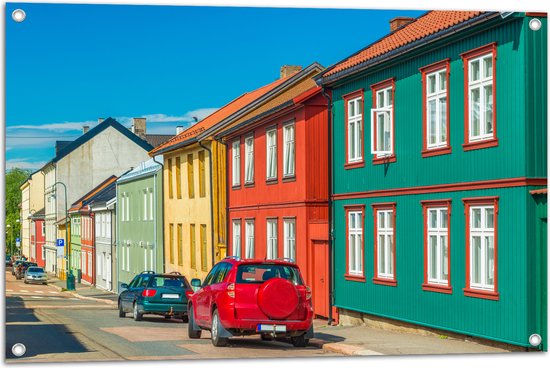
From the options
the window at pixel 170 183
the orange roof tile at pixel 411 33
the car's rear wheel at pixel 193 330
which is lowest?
the car's rear wheel at pixel 193 330

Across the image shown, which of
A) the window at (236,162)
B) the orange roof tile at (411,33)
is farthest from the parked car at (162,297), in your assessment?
the orange roof tile at (411,33)

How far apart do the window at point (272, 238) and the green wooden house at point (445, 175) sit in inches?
187

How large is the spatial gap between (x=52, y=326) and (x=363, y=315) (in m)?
7.47

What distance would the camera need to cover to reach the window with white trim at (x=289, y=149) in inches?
1120

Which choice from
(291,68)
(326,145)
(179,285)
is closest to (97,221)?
(291,68)

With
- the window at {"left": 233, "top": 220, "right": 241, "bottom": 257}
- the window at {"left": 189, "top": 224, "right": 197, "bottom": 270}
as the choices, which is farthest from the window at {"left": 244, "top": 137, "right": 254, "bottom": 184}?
the window at {"left": 189, "top": 224, "right": 197, "bottom": 270}

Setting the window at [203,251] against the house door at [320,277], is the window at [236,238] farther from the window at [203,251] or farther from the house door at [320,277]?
the house door at [320,277]

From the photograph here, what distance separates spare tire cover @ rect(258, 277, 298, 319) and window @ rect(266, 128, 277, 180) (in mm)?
10570

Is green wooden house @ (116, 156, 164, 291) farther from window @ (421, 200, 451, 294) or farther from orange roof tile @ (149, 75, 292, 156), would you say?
window @ (421, 200, 451, 294)

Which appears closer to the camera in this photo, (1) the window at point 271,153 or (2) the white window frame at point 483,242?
(2) the white window frame at point 483,242

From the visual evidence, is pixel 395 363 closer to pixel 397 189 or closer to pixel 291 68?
pixel 397 189

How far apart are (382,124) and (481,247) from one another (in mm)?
4666

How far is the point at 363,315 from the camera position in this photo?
2416 centimetres

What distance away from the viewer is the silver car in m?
47.5
